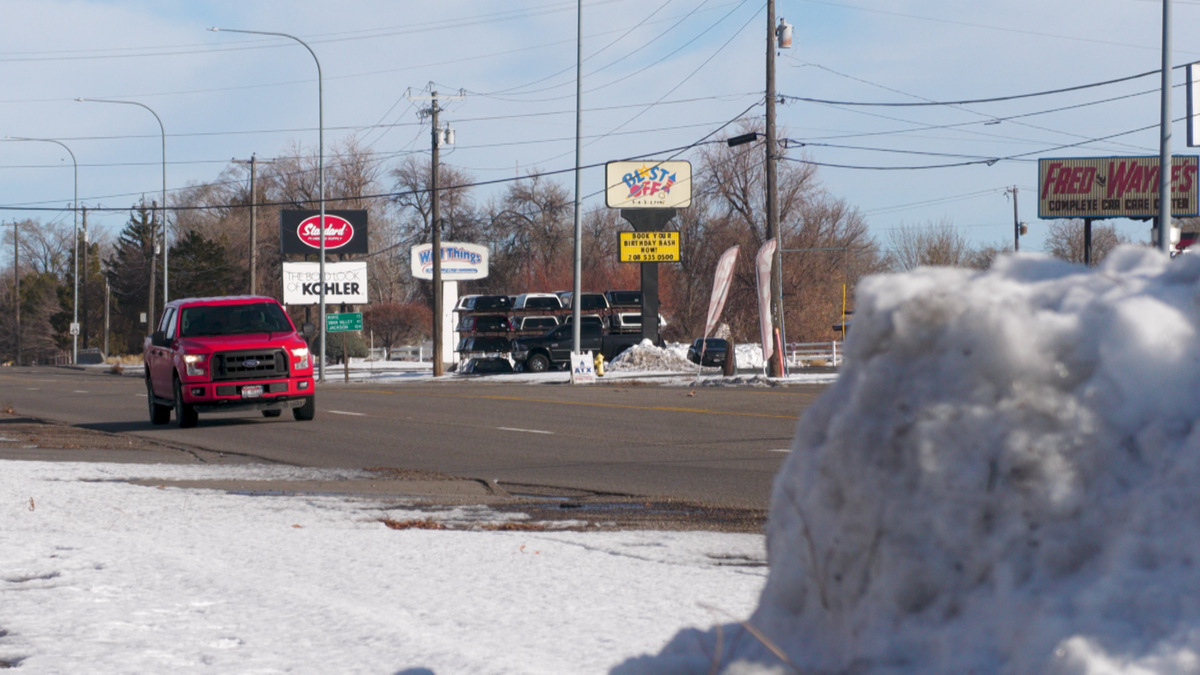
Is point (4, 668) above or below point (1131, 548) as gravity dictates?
below

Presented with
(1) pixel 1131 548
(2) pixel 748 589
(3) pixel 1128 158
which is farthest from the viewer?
(3) pixel 1128 158

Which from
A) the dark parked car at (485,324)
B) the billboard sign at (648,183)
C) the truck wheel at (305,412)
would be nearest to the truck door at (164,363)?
the truck wheel at (305,412)

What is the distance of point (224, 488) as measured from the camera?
991 centimetres

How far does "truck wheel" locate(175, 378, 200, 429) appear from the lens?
1820cm

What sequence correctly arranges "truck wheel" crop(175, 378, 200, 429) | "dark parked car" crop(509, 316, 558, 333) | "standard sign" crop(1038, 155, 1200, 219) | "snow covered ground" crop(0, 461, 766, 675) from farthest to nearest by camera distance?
"standard sign" crop(1038, 155, 1200, 219), "dark parked car" crop(509, 316, 558, 333), "truck wheel" crop(175, 378, 200, 429), "snow covered ground" crop(0, 461, 766, 675)

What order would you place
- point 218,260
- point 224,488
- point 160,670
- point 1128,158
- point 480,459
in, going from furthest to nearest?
point 218,260
point 1128,158
point 480,459
point 224,488
point 160,670

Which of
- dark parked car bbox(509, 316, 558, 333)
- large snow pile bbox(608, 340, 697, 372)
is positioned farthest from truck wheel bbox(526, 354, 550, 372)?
Result: dark parked car bbox(509, 316, 558, 333)

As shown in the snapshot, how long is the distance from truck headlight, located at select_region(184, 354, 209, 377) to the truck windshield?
2.41ft

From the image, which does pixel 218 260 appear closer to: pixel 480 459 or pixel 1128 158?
pixel 1128 158

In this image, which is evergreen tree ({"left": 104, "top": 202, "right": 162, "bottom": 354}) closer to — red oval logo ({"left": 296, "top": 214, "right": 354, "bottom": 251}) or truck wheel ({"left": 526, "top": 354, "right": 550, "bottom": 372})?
red oval logo ({"left": 296, "top": 214, "right": 354, "bottom": 251})

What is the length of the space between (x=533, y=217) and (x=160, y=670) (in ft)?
284

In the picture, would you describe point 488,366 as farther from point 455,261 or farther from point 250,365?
point 250,365

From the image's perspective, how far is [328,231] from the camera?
187ft

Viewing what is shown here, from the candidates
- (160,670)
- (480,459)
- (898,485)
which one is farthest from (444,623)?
(480,459)
